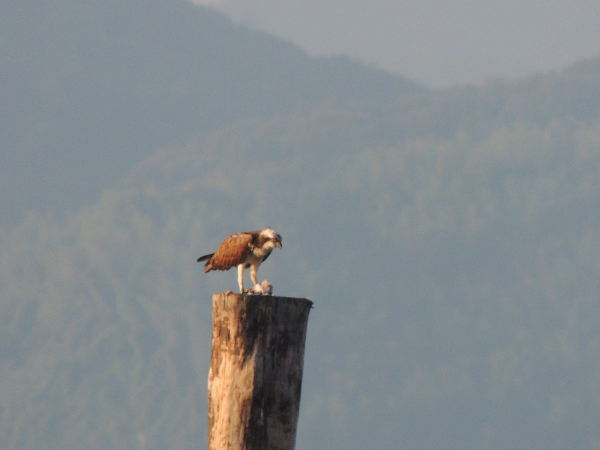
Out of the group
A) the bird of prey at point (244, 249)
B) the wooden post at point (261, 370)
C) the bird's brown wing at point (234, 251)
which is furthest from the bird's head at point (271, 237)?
the wooden post at point (261, 370)

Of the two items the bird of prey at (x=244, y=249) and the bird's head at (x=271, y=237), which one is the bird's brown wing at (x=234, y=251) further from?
the bird's head at (x=271, y=237)

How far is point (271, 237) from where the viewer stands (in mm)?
11133

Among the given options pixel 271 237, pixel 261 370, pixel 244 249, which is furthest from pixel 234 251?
pixel 261 370

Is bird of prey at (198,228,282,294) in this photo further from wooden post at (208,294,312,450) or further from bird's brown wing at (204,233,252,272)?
wooden post at (208,294,312,450)

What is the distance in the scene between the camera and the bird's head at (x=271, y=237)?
11.0 metres

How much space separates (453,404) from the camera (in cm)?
19462

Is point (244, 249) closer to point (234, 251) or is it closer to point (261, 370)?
point (234, 251)

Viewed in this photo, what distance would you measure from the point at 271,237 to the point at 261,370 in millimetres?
4376

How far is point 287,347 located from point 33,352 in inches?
7617

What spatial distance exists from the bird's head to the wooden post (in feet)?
13.2

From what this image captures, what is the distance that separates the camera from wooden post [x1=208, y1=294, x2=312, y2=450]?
6.85 m

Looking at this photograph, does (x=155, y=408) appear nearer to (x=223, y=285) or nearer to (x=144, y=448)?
(x=144, y=448)

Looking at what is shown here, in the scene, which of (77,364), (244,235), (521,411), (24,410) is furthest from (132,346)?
(244,235)

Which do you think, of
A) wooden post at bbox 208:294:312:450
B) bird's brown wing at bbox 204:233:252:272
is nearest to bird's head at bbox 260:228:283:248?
bird's brown wing at bbox 204:233:252:272
